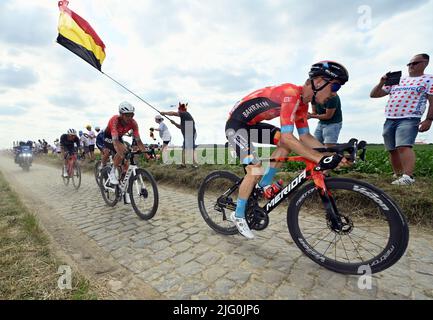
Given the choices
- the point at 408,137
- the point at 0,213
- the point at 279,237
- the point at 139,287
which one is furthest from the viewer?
the point at 0,213

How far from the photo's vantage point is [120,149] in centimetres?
527

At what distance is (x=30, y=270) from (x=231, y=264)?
2367 mm

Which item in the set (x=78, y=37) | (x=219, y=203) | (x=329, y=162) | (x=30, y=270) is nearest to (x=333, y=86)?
(x=329, y=162)

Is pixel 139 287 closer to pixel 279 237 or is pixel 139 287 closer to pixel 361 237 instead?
pixel 279 237

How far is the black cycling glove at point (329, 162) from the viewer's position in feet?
7.88

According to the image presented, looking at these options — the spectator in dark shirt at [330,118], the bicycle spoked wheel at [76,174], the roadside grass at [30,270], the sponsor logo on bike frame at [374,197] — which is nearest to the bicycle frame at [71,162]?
the bicycle spoked wheel at [76,174]

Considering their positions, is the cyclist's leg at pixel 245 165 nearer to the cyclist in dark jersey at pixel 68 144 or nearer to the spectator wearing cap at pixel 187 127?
the spectator wearing cap at pixel 187 127

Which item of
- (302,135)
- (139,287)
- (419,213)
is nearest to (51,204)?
(139,287)

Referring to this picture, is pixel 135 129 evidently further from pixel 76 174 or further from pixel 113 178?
pixel 76 174

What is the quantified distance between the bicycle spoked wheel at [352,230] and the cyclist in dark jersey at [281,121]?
1.51 feet

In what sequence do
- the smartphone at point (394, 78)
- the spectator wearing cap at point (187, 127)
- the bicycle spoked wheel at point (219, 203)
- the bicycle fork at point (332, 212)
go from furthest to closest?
the spectator wearing cap at point (187, 127)
the smartphone at point (394, 78)
the bicycle spoked wheel at point (219, 203)
the bicycle fork at point (332, 212)

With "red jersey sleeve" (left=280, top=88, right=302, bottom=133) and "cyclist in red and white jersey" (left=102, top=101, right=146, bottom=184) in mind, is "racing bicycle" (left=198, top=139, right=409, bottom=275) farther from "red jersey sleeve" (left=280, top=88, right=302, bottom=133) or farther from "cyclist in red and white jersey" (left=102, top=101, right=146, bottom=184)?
"cyclist in red and white jersey" (left=102, top=101, right=146, bottom=184)

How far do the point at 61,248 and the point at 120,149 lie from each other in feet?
8.03

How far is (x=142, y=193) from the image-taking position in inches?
190
